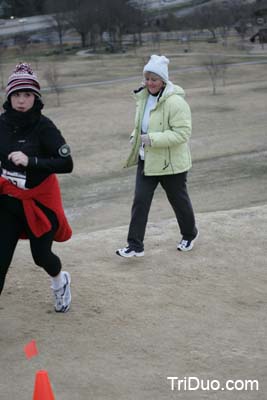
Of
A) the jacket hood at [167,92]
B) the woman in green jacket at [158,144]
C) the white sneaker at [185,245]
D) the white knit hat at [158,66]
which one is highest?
the white knit hat at [158,66]

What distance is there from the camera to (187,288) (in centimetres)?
592

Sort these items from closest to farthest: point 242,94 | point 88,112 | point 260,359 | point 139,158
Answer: point 260,359 → point 139,158 → point 88,112 → point 242,94

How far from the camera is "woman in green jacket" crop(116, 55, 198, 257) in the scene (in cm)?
629

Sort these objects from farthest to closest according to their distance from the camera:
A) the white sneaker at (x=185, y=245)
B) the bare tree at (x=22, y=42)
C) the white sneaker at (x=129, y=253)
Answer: the bare tree at (x=22, y=42), the white sneaker at (x=185, y=245), the white sneaker at (x=129, y=253)

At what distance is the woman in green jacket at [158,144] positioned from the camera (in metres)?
6.29

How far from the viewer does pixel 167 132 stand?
6301 millimetres

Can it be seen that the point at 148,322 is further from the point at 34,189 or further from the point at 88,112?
the point at 88,112

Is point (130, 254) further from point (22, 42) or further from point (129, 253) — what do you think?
point (22, 42)

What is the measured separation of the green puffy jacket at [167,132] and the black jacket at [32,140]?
1.67 m

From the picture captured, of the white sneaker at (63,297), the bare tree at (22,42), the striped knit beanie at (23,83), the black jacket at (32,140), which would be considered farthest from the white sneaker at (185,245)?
the bare tree at (22,42)

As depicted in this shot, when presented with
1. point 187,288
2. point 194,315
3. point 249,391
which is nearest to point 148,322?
point 194,315

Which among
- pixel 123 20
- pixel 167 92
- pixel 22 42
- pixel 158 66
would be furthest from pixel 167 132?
pixel 123 20

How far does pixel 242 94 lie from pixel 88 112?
7.49m

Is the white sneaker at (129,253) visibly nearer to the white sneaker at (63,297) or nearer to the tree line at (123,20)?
the white sneaker at (63,297)
